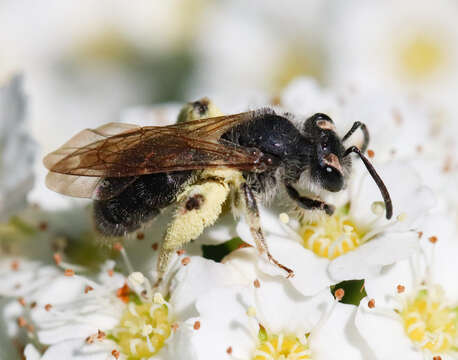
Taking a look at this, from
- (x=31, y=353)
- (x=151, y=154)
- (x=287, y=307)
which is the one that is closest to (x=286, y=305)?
(x=287, y=307)

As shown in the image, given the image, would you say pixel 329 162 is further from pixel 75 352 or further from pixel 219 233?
pixel 75 352

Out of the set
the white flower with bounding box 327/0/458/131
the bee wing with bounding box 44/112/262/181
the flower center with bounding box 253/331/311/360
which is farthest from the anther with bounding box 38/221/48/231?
the white flower with bounding box 327/0/458/131

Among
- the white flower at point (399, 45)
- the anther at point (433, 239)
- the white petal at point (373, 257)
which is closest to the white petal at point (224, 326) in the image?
the white petal at point (373, 257)

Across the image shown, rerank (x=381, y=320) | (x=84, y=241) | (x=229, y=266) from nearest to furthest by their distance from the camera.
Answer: (x=381, y=320) < (x=229, y=266) < (x=84, y=241)

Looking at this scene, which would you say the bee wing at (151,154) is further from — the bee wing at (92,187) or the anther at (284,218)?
the anther at (284,218)

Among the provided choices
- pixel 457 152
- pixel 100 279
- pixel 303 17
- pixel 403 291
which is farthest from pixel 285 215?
pixel 303 17

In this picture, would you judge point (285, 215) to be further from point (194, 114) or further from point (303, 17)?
point (303, 17)
